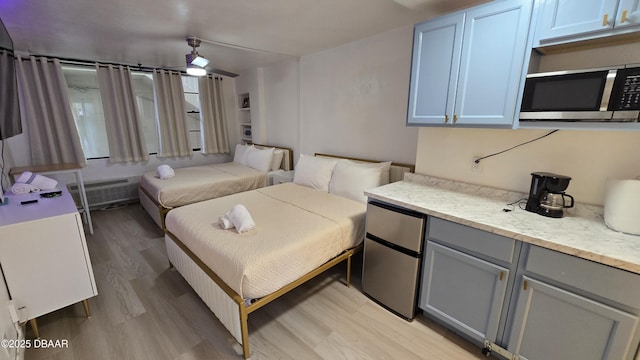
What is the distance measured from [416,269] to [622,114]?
4.29ft

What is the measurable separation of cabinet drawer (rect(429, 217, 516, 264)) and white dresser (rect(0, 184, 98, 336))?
2323mm

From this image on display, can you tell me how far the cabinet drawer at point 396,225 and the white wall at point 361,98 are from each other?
3.34ft

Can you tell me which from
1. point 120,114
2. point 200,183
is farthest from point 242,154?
point 120,114

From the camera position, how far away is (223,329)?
1.81 m

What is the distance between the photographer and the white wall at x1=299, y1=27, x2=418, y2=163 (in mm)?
2623

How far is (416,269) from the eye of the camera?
5.74ft

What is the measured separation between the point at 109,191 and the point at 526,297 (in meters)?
5.23

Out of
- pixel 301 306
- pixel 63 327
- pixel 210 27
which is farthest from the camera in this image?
pixel 210 27

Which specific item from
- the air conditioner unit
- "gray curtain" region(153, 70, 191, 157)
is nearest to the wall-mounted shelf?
"gray curtain" region(153, 70, 191, 157)

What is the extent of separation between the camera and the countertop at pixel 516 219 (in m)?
1.13

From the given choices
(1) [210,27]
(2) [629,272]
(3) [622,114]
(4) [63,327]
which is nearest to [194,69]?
(1) [210,27]

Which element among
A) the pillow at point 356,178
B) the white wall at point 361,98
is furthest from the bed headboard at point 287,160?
the pillow at point 356,178

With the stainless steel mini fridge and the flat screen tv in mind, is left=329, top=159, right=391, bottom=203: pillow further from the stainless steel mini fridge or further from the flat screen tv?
the flat screen tv

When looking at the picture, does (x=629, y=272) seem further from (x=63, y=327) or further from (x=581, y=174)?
(x=63, y=327)
